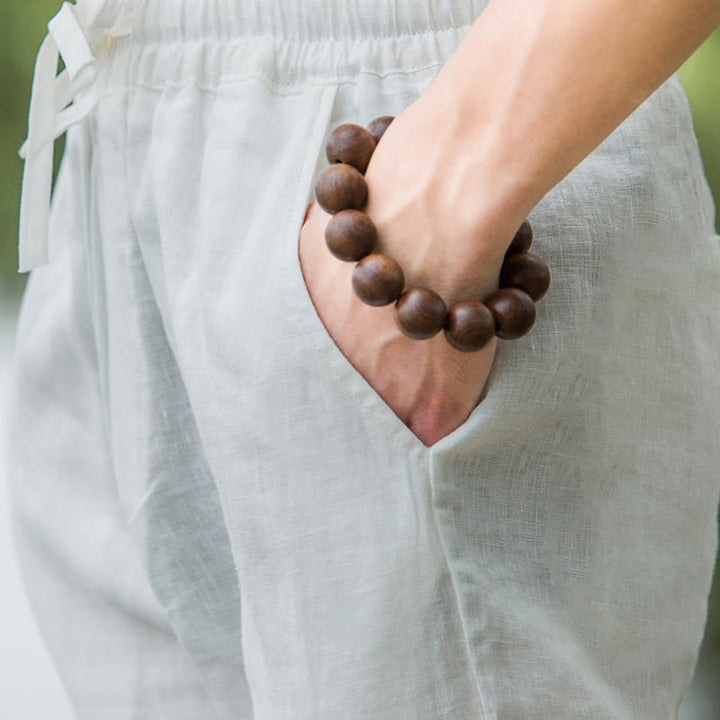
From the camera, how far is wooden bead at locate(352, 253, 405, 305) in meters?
0.56

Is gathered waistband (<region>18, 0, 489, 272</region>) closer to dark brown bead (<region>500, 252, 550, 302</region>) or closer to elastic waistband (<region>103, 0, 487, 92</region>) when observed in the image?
elastic waistband (<region>103, 0, 487, 92</region>)

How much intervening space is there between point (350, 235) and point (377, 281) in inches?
1.2

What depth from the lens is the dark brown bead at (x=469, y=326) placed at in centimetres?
56

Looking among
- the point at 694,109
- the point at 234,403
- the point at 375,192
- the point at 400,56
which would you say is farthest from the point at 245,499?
the point at 694,109

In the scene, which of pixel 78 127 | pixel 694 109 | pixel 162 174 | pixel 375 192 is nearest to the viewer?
pixel 375 192

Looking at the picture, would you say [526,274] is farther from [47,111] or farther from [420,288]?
[47,111]

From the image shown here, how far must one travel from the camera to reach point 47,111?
2.58 ft

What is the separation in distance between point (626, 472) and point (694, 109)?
5.78ft

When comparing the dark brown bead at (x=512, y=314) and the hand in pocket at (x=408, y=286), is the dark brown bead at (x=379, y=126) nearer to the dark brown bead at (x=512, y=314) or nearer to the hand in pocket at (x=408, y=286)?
the hand in pocket at (x=408, y=286)

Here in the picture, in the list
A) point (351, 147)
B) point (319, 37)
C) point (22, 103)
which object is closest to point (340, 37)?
point (319, 37)

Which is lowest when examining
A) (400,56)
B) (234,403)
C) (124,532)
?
(124,532)

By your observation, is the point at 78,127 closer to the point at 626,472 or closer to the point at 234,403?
the point at 234,403

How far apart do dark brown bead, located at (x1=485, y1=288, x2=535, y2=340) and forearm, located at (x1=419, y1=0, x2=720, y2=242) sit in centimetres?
4

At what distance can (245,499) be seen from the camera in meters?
0.64
